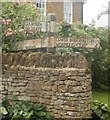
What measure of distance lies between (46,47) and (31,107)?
7.38 feet

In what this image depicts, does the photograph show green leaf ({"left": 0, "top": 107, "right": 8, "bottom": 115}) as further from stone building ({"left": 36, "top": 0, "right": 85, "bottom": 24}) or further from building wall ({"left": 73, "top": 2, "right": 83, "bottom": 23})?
building wall ({"left": 73, "top": 2, "right": 83, "bottom": 23})

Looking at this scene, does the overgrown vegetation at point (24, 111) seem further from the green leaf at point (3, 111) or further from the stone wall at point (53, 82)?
the stone wall at point (53, 82)

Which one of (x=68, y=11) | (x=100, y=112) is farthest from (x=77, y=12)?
(x=100, y=112)

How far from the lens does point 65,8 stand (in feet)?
77.1

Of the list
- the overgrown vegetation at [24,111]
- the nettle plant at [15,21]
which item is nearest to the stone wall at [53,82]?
the overgrown vegetation at [24,111]

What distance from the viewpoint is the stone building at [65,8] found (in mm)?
21556

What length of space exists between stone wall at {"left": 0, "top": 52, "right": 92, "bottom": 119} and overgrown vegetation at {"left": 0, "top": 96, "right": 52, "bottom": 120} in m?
0.17

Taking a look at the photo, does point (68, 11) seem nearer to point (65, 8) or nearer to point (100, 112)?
point (65, 8)

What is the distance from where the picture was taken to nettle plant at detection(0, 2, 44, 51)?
1233 centimetres

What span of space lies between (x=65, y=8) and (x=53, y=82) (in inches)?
579

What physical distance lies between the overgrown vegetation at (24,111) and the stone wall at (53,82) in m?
0.17

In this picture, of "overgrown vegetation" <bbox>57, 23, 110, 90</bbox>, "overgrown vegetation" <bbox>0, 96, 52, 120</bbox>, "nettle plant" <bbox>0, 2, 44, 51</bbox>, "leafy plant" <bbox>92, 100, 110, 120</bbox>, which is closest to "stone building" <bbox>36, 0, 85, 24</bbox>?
"overgrown vegetation" <bbox>57, 23, 110, 90</bbox>

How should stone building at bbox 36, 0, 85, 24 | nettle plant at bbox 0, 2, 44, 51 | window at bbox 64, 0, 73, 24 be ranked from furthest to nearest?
window at bbox 64, 0, 73, 24, stone building at bbox 36, 0, 85, 24, nettle plant at bbox 0, 2, 44, 51

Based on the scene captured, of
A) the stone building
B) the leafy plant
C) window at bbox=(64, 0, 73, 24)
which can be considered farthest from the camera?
window at bbox=(64, 0, 73, 24)
